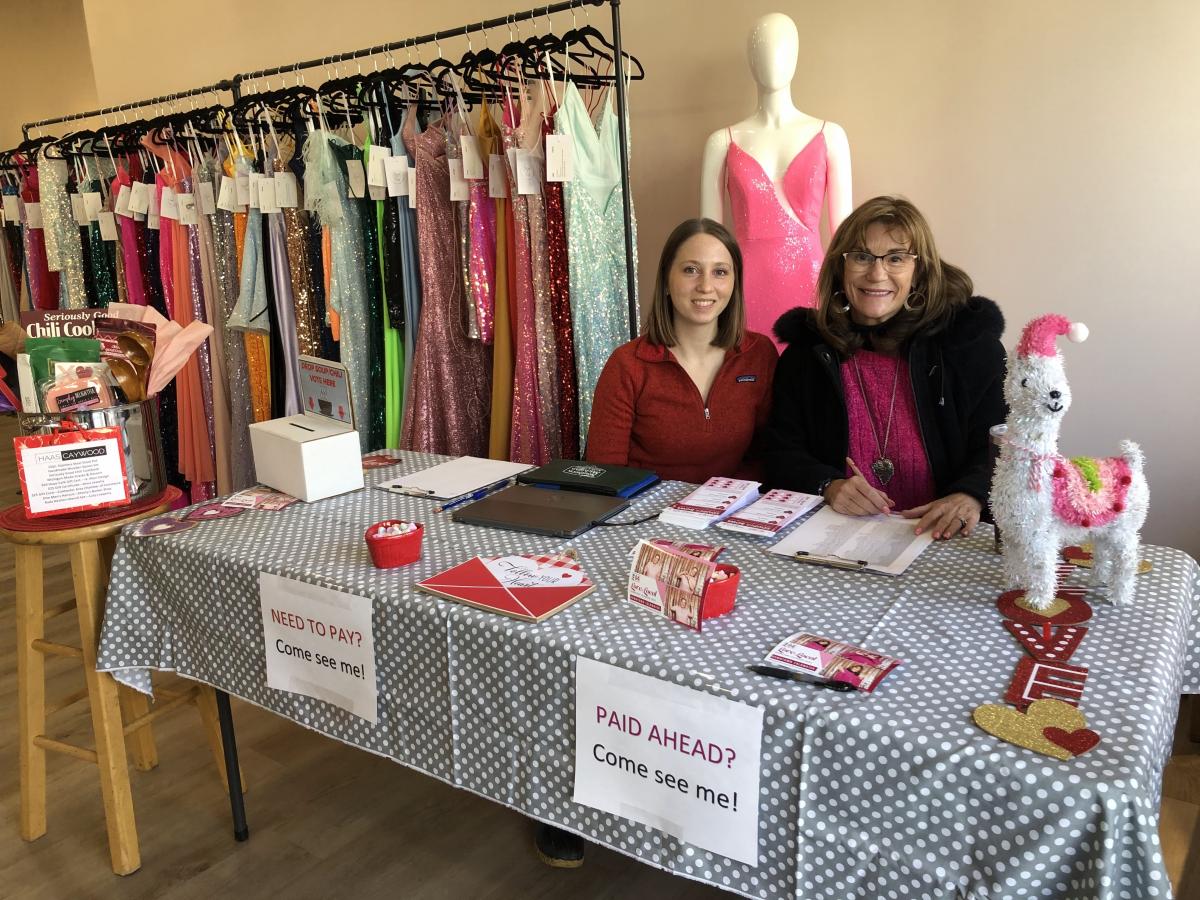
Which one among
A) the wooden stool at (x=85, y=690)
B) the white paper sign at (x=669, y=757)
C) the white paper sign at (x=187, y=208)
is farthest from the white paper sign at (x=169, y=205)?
the white paper sign at (x=669, y=757)

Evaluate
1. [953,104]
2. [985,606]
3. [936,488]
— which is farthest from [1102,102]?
[985,606]

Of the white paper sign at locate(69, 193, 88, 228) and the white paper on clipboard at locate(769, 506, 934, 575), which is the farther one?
the white paper sign at locate(69, 193, 88, 228)

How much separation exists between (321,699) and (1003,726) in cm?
99

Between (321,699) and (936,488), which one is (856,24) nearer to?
(936,488)

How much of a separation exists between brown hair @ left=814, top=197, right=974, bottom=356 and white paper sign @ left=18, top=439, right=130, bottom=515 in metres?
1.46

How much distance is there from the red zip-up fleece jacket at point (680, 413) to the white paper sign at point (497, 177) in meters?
0.90

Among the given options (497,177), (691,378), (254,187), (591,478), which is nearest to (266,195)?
(254,187)

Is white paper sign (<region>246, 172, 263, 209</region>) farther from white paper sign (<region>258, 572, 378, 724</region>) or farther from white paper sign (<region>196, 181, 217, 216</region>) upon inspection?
white paper sign (<region>258, 572, 378, 724</region>)

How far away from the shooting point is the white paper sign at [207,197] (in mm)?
3434

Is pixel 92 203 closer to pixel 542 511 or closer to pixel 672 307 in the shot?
pixel 672 307

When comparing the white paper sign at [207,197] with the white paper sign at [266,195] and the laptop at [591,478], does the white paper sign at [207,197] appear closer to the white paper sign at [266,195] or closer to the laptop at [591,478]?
the white paper sign at [266,195]

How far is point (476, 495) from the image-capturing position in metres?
1.77

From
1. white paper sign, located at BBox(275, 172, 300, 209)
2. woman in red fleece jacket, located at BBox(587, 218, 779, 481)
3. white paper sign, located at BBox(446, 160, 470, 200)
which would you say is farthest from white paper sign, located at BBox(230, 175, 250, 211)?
woman in red fleece jacket, located at BBox(587, 218, 779, 481)

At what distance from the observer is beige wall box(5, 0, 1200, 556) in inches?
92.7
